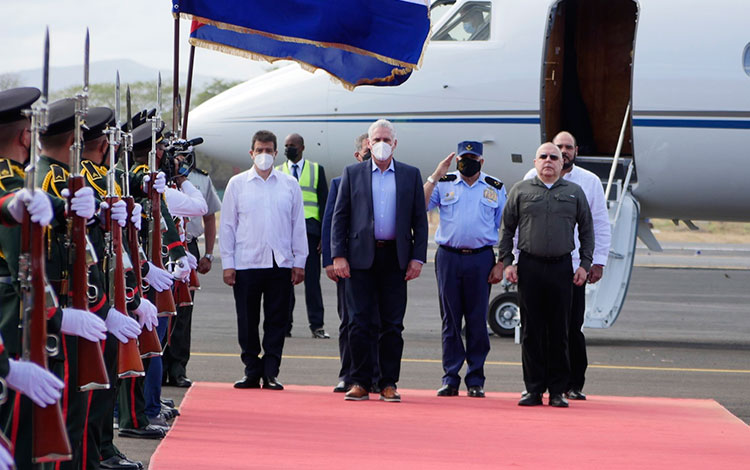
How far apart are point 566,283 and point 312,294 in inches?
162

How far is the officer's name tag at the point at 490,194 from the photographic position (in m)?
9.41

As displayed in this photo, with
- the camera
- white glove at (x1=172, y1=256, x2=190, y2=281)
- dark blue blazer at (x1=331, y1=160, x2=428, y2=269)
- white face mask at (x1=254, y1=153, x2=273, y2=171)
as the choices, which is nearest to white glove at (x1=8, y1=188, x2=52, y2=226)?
white glove at (x1=172, y1=256, x2=190, y2=281)

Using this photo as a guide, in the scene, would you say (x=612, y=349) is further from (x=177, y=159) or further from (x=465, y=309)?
(x=177, y=159)

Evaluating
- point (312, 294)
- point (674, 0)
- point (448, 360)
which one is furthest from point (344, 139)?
point (448, 360)

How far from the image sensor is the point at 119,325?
5418 mm

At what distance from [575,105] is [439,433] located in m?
7.07

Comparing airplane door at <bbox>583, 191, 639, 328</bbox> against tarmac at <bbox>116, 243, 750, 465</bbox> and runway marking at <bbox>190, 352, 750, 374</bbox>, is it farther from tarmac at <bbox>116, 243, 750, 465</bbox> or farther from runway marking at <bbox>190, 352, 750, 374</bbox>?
runway marking at <bbox>190, 352, 750, 374</bbox>

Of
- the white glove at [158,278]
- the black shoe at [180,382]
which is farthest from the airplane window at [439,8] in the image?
the white glove at [158,278]

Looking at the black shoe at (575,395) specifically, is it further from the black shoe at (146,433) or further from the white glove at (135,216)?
the white glove at (135,216)

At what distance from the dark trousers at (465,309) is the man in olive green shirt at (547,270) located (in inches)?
20.2

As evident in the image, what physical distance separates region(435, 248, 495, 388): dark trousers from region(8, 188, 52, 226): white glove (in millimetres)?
5385

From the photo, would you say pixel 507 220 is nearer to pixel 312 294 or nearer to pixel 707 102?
pixel 312 294

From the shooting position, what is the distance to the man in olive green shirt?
858cm

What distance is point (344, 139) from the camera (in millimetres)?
13562
